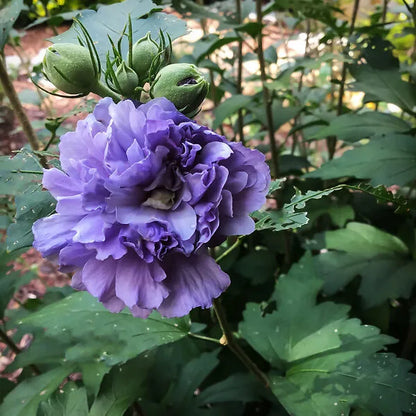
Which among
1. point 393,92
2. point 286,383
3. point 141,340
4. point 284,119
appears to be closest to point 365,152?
point 393,92

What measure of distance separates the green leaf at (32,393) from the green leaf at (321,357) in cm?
36

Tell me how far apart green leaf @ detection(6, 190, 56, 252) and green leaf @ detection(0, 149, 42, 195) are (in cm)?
2

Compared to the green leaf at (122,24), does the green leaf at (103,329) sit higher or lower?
lower

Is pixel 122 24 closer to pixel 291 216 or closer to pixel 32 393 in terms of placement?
pixel 291 216

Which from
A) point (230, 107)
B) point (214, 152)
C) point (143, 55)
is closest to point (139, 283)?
point (214, 152)

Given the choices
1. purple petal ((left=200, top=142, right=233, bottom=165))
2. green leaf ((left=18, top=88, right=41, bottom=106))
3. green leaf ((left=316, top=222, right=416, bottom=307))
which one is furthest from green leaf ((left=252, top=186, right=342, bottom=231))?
green leaf ((left=18, top=88, right=41, bottom=106))

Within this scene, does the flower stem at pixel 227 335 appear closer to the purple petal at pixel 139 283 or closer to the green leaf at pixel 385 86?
the purple petal at pixel 139 283

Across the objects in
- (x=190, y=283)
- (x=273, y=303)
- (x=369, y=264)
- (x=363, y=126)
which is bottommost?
(x=273, y=303)

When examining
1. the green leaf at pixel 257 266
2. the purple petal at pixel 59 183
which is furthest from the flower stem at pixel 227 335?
the green leaf at pixel 257 266

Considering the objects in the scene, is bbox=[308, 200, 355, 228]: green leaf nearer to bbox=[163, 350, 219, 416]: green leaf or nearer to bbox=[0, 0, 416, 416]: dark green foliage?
bbox=[0, 0, 416, 416]: dark green foliage

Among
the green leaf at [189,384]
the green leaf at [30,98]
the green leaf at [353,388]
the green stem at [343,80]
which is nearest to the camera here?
the green leaf at [353,388]

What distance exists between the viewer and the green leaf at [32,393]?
0.83 metres

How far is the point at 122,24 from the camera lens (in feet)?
1.97

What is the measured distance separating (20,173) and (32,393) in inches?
19.4
